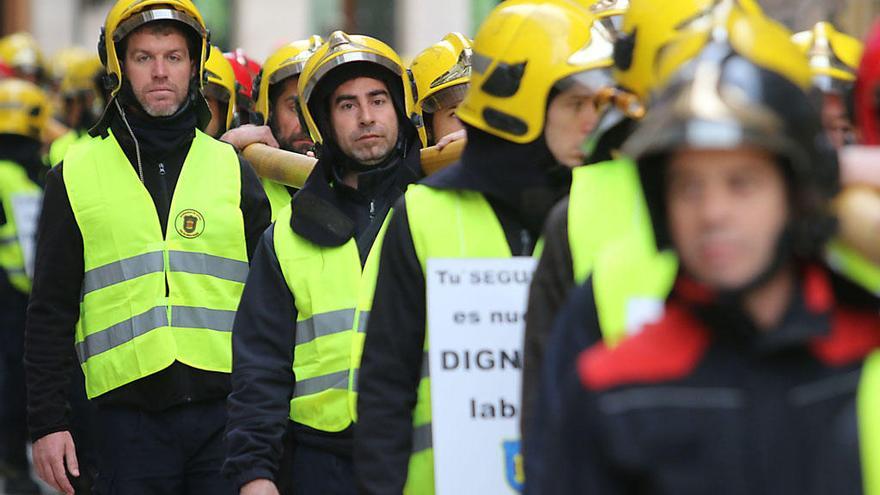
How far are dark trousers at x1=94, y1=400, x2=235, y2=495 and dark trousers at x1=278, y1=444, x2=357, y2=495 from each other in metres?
0.58

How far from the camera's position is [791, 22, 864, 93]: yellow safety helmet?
16.7ft

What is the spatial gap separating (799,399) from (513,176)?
1.77m

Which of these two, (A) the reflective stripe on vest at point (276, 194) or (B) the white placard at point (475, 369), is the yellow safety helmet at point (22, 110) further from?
(B) the white placard at point (475, 369)

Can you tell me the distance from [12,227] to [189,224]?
16.8ft

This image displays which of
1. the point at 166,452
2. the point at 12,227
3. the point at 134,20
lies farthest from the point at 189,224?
the point at 12,227

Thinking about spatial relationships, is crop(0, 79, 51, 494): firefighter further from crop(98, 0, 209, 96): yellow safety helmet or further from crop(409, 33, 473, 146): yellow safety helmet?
crop(98, 0, 209, 96): yellow safety helmet

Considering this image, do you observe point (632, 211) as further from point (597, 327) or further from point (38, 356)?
point (38, 356)

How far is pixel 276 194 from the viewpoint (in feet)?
22.0

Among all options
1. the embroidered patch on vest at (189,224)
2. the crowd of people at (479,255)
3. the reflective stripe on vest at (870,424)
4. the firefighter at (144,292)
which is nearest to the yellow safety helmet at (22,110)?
the crowd of people at (479,255)

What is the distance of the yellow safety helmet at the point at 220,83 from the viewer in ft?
24.9

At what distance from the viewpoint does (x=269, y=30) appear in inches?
1072

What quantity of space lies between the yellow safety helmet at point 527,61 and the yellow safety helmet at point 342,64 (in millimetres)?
1369

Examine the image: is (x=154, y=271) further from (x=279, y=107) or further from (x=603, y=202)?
(x=603, y=202)

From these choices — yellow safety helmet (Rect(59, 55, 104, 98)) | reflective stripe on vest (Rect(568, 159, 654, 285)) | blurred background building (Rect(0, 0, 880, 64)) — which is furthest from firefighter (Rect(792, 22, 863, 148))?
blurred background building (Rect(0, 0, 880, 64))
